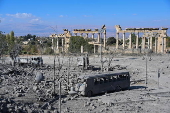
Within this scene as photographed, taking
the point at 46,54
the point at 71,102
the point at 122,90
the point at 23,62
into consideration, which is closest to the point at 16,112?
the point at 71,102

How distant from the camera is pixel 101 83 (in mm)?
21562

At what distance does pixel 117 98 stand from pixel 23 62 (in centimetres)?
2421

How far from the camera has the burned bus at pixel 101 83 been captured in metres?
20.5

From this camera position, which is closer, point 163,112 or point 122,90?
point 163,112

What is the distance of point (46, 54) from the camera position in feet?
222

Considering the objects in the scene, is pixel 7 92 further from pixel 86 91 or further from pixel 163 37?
pixel 163 37

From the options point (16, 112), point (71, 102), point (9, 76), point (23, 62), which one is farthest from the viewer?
point (23, 62)

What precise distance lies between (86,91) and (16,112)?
25.0ft

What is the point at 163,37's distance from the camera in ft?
224

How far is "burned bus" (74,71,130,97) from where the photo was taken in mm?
20531

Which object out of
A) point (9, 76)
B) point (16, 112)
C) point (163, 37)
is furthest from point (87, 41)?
point (16, 112)

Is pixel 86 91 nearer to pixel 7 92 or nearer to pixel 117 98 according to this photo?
pixel 117 98

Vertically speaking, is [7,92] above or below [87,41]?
below

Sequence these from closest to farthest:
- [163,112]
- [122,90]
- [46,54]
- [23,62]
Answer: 1. [163,112]
2. [122,90]
3. [23,62]
4. [46,54]
